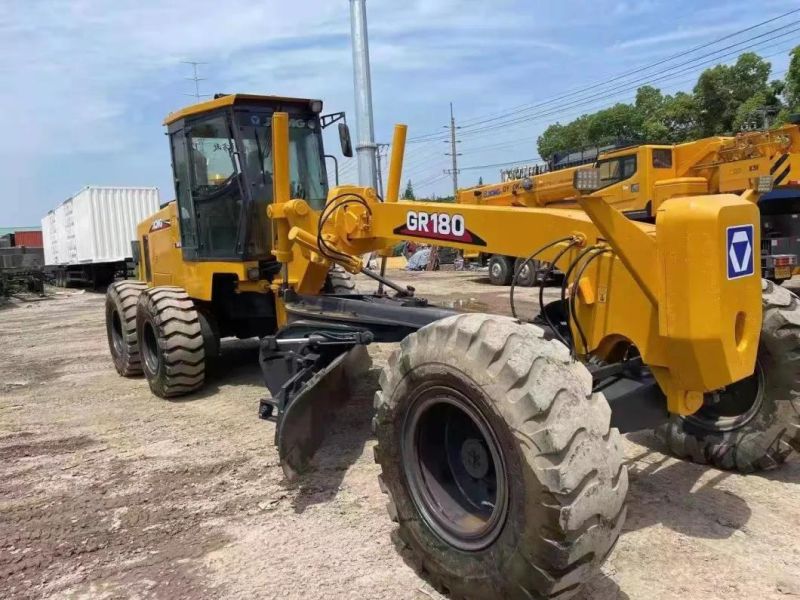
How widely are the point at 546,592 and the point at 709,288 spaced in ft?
4.51

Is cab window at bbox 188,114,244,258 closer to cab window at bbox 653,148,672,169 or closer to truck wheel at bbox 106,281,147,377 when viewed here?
truck wheel at bbox 106,281,147,377

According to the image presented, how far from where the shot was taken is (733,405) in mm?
4312

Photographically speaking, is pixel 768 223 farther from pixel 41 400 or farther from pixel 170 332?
pixel 41 400

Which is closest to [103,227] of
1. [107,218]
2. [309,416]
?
[107,218]

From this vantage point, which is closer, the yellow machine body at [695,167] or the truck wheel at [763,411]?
the truck wheel at [763,411]

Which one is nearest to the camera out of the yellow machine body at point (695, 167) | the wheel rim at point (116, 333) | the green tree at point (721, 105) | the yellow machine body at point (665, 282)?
the yellow machine body at point (665, 282)

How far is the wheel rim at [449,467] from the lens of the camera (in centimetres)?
306

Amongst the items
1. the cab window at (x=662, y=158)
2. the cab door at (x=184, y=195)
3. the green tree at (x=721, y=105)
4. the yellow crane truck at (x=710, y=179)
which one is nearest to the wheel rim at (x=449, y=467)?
the cab door at (x=184, y=195)

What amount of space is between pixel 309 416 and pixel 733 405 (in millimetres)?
2737

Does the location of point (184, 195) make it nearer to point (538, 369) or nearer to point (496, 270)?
point (538, 369)

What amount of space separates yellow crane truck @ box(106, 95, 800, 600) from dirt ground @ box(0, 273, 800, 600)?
279 millimetres

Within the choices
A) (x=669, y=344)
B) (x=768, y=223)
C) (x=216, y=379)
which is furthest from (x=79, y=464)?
(x=768, y=223)

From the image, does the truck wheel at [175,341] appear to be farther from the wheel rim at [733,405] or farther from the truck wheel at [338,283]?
the wheel rim at [733,405]

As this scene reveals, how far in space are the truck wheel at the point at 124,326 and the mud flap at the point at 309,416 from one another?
11.9 ft
